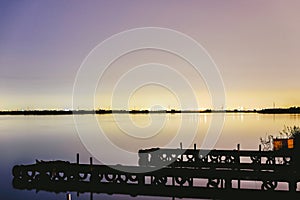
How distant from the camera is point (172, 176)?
2111 centimetres

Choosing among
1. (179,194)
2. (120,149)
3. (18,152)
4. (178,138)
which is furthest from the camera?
(178,138)

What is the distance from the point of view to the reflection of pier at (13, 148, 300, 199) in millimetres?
19656

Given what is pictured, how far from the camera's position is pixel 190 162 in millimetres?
27562

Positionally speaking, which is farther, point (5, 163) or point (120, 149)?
point (120, 149)

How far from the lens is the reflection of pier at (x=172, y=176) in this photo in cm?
1966

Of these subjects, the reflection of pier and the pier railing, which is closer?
the reflection of pier

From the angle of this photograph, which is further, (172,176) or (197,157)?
(197,157)

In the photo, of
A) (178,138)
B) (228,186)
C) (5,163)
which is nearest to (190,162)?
(228,186)

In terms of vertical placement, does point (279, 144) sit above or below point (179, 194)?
above

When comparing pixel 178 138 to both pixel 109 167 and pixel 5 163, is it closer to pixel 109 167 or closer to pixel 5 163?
pixel 5 163

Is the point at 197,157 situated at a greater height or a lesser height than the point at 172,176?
greater

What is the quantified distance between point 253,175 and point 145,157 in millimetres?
7952

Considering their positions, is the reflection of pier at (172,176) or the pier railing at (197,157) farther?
the pier railing at (197,157)

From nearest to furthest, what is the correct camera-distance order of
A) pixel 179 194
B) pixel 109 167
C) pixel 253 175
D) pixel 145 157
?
pixel 253 175 → pixel 179 194 → pixel 109 167 → pixel 145 157
